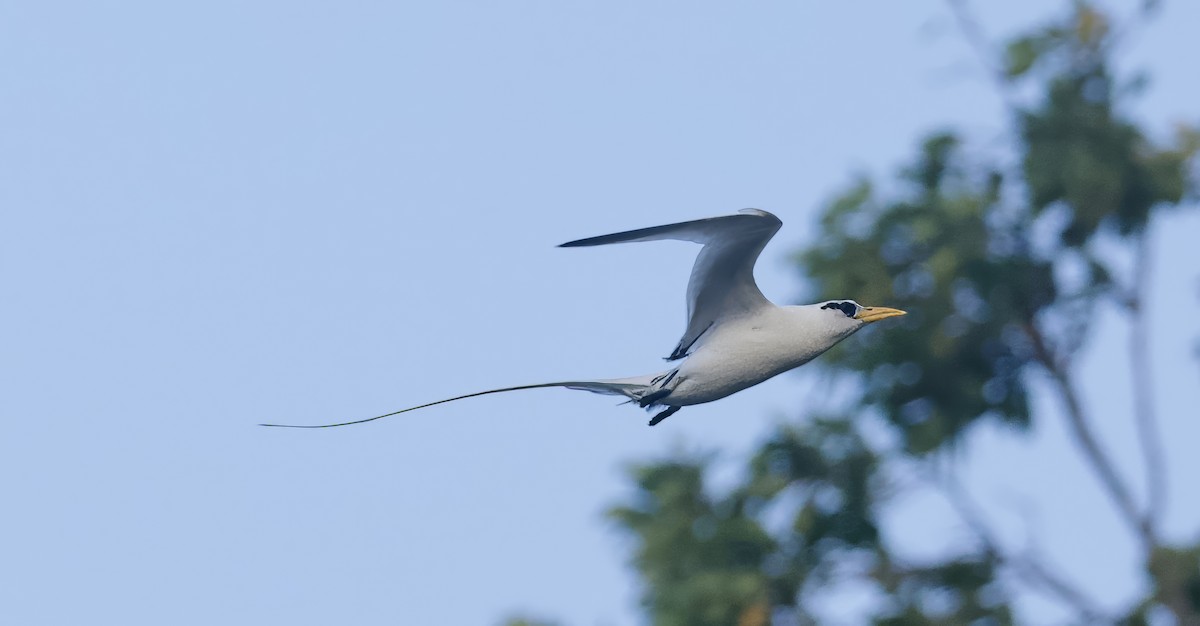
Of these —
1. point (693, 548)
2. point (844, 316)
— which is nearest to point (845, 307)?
point (844, 316)

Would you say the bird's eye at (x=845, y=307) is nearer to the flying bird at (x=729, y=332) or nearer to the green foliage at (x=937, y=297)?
the flying bird at (x=729, y=332)

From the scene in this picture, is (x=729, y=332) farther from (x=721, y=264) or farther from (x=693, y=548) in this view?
(x=693, y=548)

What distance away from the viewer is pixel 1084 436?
26406 millimetres

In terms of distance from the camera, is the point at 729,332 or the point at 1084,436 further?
the point at 1084,436

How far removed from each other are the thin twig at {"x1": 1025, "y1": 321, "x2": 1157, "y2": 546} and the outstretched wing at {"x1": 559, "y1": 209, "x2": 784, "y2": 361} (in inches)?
619

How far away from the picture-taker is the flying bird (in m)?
10.2

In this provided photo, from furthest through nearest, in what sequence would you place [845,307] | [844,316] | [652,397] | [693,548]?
[693,548] → [845,307] → [844,316] → [652,397]

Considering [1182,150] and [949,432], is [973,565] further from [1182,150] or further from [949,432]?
[1182,150]

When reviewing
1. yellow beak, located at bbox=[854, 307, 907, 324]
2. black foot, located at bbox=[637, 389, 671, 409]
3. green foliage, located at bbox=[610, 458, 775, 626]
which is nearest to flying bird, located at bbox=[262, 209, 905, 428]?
black foot, located at bbox=[637, 389, 671, 409]

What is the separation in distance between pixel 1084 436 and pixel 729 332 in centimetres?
1746

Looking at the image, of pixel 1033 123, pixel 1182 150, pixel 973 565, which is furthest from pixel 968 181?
pixel 973 565

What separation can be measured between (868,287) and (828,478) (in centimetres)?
276

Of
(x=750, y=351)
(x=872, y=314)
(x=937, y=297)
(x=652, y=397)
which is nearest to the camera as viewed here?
(x=750, y=351)

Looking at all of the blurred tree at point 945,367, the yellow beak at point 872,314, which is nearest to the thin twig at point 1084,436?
the blurred tree at point 945,367
